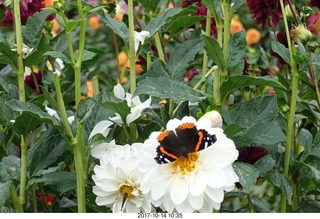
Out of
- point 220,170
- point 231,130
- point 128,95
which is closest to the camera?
point 220,170

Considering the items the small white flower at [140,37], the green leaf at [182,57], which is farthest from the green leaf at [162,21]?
the green leaf at [182,57]

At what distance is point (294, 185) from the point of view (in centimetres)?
110

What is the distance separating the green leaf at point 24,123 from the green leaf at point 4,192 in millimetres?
80

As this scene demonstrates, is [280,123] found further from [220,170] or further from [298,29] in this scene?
[220,170]

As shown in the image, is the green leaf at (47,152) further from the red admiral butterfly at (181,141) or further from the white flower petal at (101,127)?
the red admiral butterfly at (181,141)

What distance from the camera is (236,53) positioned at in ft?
3.27

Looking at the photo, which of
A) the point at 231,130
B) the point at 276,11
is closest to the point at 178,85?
the point at 231,130

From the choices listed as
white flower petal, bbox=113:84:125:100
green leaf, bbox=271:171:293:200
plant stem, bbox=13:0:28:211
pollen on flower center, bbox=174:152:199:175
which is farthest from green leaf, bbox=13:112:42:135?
green leaf, bbox=271:171:293:200

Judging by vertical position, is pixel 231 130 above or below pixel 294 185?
above

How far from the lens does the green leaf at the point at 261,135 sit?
Result: 3.05 ft

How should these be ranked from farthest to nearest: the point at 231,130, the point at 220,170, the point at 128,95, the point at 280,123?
the point at 280,123 < the point at 128,95 < the point at 231,130 < the point at 220,170

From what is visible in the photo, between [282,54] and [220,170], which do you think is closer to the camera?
[220,170]

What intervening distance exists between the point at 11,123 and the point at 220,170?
0.34m

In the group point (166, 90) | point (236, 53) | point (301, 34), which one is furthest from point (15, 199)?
point (301, 34)
